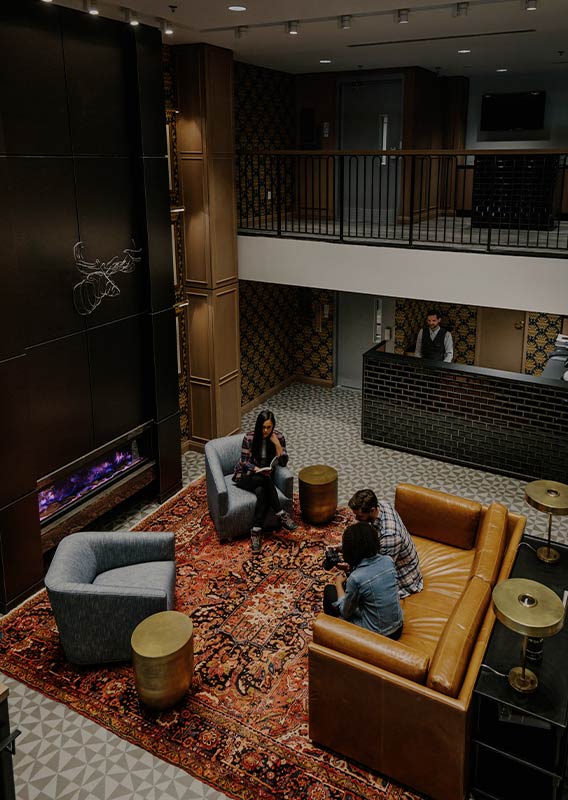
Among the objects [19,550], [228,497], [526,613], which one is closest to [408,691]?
[526,613]

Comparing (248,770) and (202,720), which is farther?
(202,720)

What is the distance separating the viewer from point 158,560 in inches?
224

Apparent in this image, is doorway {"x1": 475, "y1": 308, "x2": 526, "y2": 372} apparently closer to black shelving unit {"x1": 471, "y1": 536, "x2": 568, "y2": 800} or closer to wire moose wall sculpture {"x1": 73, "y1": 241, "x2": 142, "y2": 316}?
wire moose wall sculpture {"x1": 73, "y1": 241, "x2": 142, "y2": 316}

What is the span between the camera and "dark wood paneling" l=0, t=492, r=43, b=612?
18.5 ft

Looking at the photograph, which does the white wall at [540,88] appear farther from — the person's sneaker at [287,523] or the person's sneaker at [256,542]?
the person's sneaker at [256,542]

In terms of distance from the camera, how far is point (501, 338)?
1202cm

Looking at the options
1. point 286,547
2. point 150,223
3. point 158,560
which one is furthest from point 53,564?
point 150,223

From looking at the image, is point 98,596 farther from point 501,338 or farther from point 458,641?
point 501,338

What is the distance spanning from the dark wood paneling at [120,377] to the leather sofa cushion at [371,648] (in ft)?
10.8

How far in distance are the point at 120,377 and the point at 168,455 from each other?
121cm

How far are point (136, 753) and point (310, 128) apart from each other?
9.35m

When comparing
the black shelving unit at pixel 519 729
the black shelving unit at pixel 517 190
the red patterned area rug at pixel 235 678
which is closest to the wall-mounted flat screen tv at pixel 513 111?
the black shelving unit at pixel 517 190

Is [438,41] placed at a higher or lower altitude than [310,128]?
higher

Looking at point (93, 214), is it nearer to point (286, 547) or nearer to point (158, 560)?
point (158, 560)
